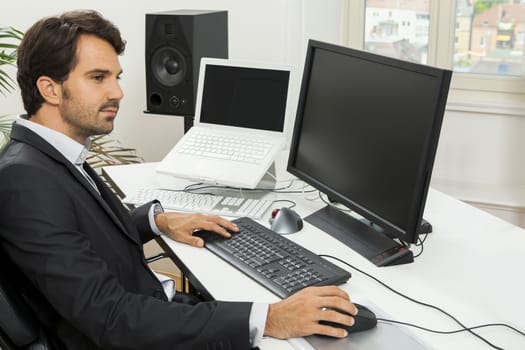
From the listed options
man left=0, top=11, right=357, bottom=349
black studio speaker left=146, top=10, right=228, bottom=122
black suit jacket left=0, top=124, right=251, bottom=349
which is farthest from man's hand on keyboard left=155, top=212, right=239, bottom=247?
black studio speaker left=146, top=10, right=228, bottom=122

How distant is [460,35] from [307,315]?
239cm

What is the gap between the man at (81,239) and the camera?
134 cm

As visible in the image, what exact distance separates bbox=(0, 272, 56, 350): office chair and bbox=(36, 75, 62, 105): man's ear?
0.38 metres

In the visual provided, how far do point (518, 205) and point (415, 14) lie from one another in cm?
104

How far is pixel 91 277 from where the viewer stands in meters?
1.34

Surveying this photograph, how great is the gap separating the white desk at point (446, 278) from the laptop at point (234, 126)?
259 mm

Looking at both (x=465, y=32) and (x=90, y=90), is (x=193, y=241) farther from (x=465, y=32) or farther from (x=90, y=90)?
(x=465, y=32)

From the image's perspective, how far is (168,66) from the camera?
2.69 metres

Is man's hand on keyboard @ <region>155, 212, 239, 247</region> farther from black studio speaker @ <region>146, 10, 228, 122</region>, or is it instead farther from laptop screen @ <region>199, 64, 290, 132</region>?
black studio speaker @ <region>146, 10, 228, 122</region>

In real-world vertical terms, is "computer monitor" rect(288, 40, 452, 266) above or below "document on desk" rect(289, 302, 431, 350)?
above

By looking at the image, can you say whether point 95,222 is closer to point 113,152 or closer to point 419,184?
point 419,184

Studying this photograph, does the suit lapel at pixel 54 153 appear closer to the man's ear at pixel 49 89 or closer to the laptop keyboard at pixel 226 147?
the man's ear at pixel 49 89

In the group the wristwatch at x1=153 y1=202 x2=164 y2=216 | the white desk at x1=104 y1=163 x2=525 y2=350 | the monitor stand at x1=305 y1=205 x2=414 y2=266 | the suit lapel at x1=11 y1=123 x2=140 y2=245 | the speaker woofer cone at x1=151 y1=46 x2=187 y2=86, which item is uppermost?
the speaker woofer cone at x1=151 y1=46 x2=187 y2=86

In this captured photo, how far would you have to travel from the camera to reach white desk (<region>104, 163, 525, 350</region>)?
4.74 ft
